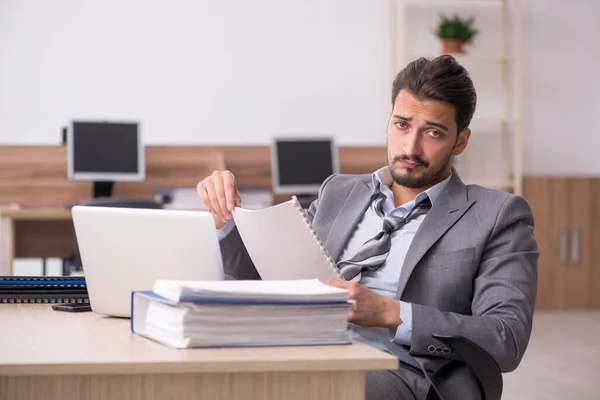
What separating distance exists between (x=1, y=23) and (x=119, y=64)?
0.83 m

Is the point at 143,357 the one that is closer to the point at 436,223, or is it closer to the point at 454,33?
the point at 436,223

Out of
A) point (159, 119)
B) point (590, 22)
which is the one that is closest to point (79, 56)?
point (159, 119)

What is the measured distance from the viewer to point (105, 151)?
5414 millimetres

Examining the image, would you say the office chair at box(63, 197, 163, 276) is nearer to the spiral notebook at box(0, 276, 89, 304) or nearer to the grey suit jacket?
the spiral notebook at box(0, 276, 89, 304)

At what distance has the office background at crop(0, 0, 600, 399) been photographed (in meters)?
6.30

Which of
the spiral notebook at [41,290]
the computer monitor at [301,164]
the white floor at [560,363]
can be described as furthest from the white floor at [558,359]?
the spiral notebook at [41,290]

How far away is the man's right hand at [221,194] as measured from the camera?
174cm

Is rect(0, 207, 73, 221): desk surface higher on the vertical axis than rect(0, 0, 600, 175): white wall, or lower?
lower

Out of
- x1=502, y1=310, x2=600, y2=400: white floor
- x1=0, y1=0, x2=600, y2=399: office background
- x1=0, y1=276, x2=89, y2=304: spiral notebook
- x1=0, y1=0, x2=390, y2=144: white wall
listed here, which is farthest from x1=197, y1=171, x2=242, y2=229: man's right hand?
x1=0, y1=0, x2=390, y2=144: white wall

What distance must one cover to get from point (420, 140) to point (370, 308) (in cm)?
55

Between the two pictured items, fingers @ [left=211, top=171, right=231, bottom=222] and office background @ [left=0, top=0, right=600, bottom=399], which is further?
office background @ [left=0, top=0, right=600, bottom=399]

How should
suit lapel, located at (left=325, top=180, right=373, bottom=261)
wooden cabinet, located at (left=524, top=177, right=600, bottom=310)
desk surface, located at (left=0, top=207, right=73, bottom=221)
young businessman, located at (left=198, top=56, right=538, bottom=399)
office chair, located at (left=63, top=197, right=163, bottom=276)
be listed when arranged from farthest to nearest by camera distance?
wooden cabinet, located at (left=524, top=177, right=600, bottom=310), desk surface, located at (left=0, top=207, right=73, bottom=221), office chair, located at (left=63, top=197, right=163, bottom=276), suit lapel, located at (left=325, top=180, right=373, bottom=261), young businessman, located at (left=198, top=56, right=538, bottom=399)

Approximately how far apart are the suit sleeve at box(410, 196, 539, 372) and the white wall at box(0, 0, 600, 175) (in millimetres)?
4793

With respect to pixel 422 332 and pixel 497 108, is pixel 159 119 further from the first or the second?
pixel 422 332
